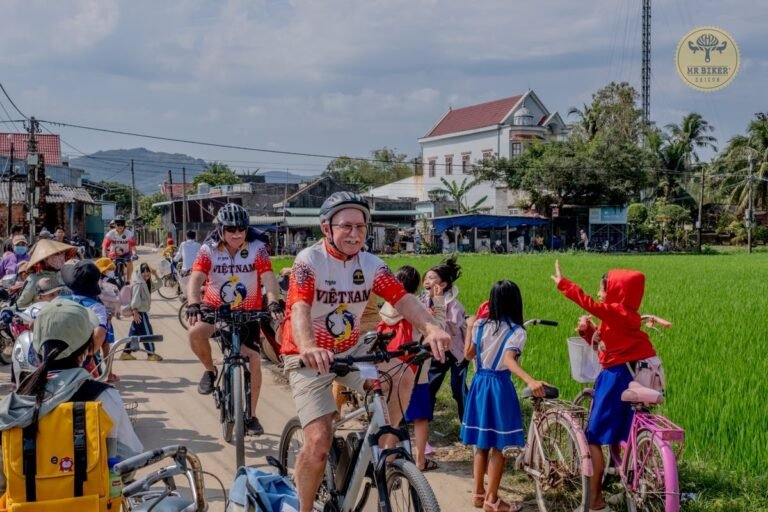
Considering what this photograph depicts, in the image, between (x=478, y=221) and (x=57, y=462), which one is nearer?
(x=57, y=462)

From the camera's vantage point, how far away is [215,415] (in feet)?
23.8

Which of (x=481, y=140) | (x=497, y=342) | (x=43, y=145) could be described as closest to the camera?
(x=497, y=342)

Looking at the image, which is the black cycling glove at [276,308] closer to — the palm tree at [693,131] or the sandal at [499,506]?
the sandal at [499,506]

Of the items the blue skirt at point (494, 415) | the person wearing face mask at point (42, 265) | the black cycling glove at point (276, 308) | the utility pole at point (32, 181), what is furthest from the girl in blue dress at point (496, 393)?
the utility pole at point (32, 181)

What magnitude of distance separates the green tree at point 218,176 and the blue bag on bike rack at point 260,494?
6791 centimetres

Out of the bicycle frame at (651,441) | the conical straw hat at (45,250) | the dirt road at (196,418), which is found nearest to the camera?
the bicycle frame at (651,441)

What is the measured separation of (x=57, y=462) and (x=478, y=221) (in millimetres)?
43673

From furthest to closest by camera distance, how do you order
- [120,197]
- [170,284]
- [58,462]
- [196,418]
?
[120,197]
[170,284]
[196,418]
[58,462]

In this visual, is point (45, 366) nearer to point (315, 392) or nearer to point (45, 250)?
point (315, 392)

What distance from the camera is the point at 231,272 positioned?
6445 mm

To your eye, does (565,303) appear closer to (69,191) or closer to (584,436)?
(584,436)

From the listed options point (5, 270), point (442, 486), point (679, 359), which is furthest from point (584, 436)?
point (5, 270)

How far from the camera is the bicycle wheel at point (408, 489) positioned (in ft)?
10.5

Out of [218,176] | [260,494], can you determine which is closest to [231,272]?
[260,494]
